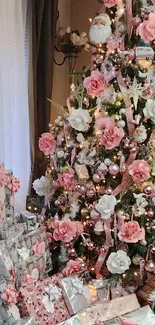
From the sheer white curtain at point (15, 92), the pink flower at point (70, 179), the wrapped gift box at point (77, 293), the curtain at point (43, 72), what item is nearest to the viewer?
the wrapped gift box at point (77, 293)

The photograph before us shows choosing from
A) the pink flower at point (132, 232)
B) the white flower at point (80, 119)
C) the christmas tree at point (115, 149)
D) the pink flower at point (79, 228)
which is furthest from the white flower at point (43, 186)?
the pink flower at point (132, 232)

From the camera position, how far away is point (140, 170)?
210cm

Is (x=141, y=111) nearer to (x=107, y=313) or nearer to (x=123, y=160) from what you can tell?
(x=123, y=160)

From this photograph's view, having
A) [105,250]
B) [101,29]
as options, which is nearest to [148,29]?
[101,29]

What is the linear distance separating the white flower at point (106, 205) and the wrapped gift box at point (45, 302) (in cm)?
43

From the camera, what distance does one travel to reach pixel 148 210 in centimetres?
220

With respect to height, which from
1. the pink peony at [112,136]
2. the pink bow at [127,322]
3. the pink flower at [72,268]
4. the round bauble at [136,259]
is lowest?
the pink bow at [127,322]

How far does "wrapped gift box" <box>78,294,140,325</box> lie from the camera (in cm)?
193

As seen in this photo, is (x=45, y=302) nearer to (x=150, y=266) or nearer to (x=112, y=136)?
(x=150, y=266)

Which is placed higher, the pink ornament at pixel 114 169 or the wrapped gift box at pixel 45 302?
the pink ornament at pixel 114 169

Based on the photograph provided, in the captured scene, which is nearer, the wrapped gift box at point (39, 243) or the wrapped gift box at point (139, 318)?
the wrapped gift box at point (139, 318)

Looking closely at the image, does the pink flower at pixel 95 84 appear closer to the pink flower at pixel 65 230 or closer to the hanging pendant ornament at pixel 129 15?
the hanging pendant ornament at pixel 129 15

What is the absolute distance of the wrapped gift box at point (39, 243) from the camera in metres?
2.15

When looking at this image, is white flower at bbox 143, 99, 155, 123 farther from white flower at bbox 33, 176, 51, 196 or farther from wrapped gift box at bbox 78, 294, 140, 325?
wrapped gift box at bbox 78, 294, 140, 325
